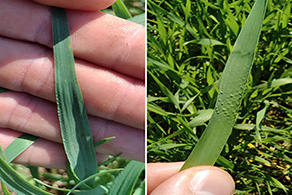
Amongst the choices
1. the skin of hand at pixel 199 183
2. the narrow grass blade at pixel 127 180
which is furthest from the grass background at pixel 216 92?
the skin of hand at pixel 199 183

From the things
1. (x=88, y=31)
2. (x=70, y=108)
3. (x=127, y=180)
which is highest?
(x=88, y=31)

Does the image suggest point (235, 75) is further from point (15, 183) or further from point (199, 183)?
point (15, 183)

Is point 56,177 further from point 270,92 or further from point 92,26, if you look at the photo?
point 270,92

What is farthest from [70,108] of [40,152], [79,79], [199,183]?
[199,183]

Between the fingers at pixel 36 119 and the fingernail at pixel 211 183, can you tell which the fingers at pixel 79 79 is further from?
the fingernail at pixel 211 183

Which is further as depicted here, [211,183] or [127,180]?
[127,180]
